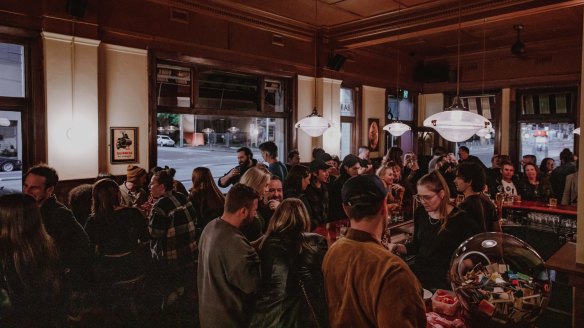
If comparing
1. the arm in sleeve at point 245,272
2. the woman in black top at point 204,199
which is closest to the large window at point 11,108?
the woman in black top at point 204,199

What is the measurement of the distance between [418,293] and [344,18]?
276 inches

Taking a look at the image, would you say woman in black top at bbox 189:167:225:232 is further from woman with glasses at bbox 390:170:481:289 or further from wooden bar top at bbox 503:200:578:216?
wooden bar top at bbox 503:200:578:216

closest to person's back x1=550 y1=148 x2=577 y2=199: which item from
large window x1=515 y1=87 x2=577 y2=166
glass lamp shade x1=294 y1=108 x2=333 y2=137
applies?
large window x1=515 y1=87 x2=577 y2=166

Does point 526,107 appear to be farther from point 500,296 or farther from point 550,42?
point 500,296

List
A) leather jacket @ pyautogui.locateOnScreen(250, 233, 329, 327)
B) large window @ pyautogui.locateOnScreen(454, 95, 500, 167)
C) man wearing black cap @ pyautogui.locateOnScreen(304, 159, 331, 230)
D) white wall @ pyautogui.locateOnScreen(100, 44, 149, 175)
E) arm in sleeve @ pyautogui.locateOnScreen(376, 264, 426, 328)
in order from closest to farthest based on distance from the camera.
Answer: arm in sleeve @ pyautogui.locateOnScreen(376, 264, 426, 328)
leather jacket @ pyautogui.locateOnScreen(250, 233, 329, 327)
man wearing black cap @ pyautogui.locateOnScreen(304, 159, 331, 230)
white wall @ pyautogui.locateOnScreen(100, 44, 149, 175)
large window @ pyautogui.locateOnScreen(454, 95, 500, 167)

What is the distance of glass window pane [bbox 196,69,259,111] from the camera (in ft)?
23.3

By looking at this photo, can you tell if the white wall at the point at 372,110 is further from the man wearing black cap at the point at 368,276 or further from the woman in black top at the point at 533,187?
the man wearing black cap at the point at 368,276

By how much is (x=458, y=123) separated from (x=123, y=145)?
14.7 feet

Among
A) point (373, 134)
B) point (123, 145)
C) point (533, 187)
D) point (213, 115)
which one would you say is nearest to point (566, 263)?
point (533, 187)

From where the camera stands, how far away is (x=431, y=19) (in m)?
6.95

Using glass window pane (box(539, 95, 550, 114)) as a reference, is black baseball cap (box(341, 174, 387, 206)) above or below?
below

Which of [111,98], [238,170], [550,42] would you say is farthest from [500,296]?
[550,42]

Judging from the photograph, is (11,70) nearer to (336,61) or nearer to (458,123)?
(458,123)

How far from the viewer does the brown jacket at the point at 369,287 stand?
1.40m
